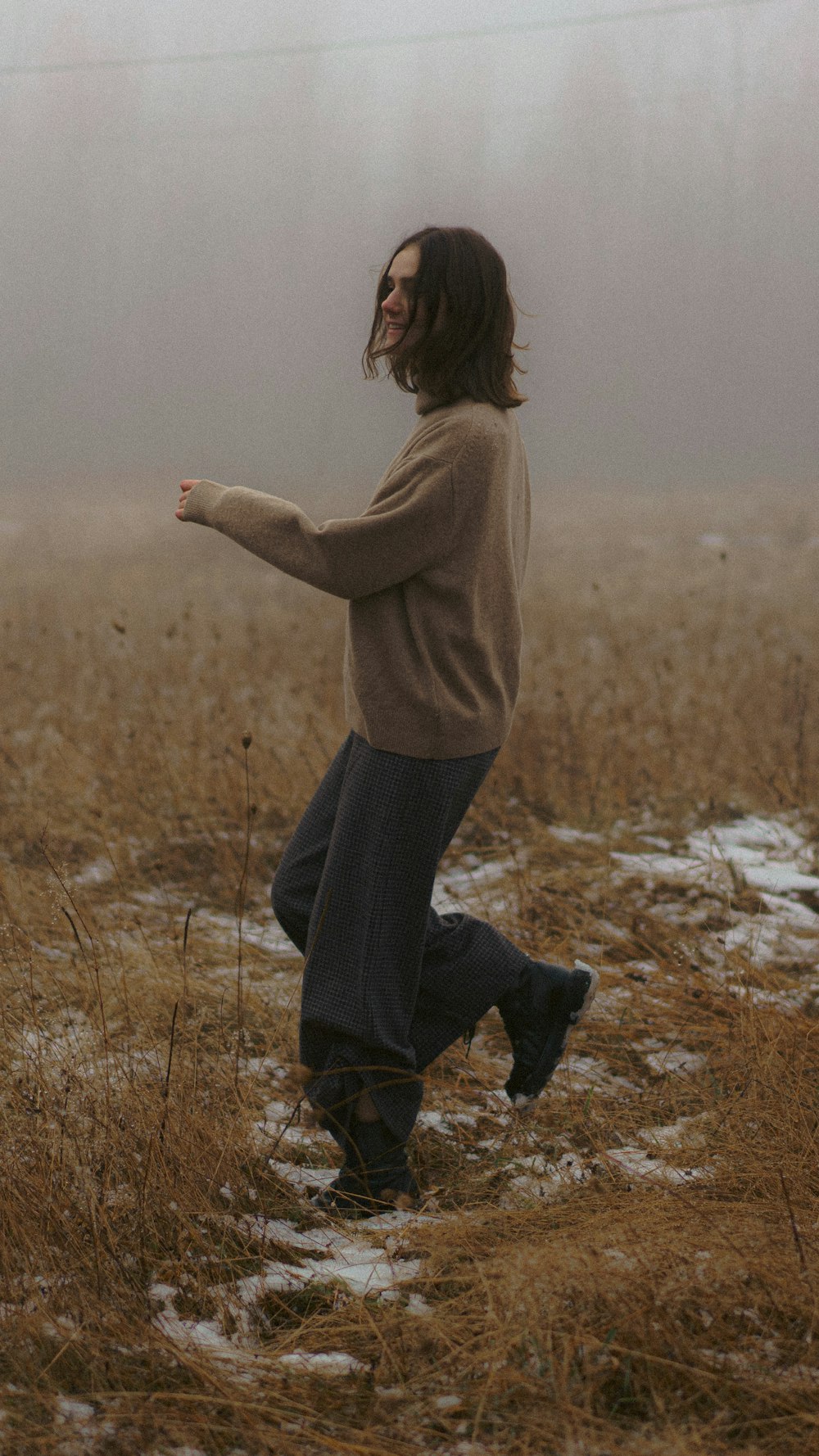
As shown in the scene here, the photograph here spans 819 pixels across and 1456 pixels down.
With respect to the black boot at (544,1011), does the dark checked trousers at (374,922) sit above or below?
above

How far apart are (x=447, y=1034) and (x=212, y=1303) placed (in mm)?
645

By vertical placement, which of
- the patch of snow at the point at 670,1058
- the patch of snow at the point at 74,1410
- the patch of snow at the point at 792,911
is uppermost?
the patch of snow at the point at 74,1410

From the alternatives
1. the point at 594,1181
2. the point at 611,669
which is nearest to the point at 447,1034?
the point at 594,1181

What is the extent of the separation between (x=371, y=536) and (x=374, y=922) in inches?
26.3

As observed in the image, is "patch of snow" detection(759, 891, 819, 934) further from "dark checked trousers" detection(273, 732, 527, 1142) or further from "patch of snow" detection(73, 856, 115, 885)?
"patch of snow" detection(73, 856, 115, 885)

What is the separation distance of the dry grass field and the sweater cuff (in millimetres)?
614

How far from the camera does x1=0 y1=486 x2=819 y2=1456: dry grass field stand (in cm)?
156

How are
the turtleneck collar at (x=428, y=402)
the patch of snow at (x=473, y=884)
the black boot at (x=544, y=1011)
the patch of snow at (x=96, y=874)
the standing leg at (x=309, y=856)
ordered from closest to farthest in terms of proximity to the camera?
the turtleneck collar at (x=428, y=402) → the standing leg at (x=309, y=856) → the black boot at (x=544, y=1011) → the patch of snow at (x=473, y=884) → the patch of snow at (x=96, y=874)

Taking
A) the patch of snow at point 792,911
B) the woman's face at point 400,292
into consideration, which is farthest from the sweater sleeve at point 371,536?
the patch of snow at point 792,911

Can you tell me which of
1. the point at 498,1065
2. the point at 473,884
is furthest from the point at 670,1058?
the point at 473,884

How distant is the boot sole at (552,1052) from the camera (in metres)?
2.31

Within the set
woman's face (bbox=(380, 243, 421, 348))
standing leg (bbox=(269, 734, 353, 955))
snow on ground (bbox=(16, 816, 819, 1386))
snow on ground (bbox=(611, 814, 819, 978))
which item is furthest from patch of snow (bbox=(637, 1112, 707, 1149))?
woman's face (bbox=(380, 243, 421, 348))

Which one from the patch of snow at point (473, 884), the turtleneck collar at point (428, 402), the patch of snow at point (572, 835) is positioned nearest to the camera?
the turtleneck collar at point (428, 402)

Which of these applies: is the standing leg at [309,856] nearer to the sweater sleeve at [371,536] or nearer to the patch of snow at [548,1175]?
the sweater sleeve at [371,536]
